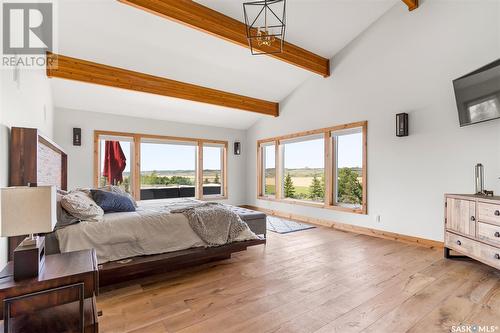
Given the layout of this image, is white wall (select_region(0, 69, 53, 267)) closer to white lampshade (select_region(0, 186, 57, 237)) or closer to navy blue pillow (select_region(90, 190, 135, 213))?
white lampshade (select_region(0, 186, 57, 237))

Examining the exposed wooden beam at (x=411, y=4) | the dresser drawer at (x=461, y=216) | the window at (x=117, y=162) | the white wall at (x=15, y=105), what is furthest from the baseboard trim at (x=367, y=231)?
the white wall at (x=15, y=105)

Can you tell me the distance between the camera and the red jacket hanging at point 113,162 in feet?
18.8

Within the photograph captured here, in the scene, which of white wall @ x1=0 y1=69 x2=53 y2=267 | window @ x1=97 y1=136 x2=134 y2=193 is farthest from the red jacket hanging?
white wall @ x1=0 y1=69 x2=53 y2=267

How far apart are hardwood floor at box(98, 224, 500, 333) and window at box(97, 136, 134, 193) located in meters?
3.87

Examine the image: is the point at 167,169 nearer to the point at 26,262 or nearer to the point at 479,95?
the point at 26,262

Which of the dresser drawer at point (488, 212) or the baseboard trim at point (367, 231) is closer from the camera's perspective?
the dresser drawer at point (488, 212)

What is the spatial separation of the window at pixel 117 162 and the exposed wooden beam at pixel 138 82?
1797mm

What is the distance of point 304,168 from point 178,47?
3.79m

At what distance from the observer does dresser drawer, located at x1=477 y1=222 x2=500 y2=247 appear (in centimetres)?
258

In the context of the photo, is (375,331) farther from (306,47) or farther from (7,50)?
(306,47)

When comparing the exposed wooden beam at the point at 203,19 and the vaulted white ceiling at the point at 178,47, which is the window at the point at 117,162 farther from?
the exposed wooden beam at the point at 203,19

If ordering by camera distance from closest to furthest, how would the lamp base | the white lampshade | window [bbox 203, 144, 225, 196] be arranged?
the white lampshade < the lamp base < window [bbox 203, 144, 225, 196]

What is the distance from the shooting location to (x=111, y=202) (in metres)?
3.04

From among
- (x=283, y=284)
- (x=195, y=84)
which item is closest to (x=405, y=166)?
(x=283, y=284)
